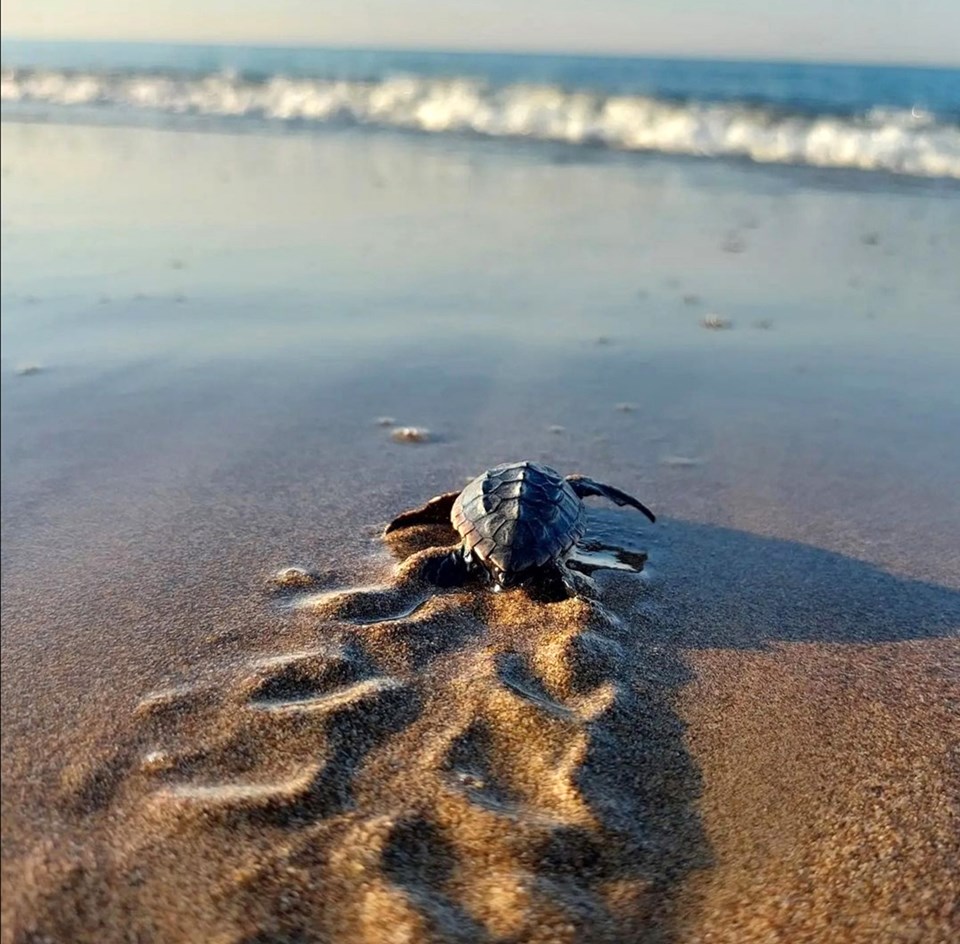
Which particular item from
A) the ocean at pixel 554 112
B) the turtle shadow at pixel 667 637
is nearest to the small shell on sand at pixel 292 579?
the turtle shadow at pixel 667 637

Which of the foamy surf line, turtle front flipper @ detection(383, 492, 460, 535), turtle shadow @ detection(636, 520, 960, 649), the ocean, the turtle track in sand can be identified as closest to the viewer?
the turtle track in sand

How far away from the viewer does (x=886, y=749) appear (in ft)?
7.78

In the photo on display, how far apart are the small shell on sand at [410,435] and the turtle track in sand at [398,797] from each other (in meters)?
1.57

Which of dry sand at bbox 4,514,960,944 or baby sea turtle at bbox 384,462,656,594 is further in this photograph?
baby sea turtle at bbox 384,462,656,594

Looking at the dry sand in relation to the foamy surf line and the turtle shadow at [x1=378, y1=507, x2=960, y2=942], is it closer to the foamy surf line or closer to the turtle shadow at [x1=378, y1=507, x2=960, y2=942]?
the turtle shadow at [x1=378, y1=507, x2=960, y2=942]

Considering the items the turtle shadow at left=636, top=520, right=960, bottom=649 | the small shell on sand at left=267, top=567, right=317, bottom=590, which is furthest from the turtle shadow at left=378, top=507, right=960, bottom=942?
the small shell on sand at left=267, top=567, right=317, bottom=590

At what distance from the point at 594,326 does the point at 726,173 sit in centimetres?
702

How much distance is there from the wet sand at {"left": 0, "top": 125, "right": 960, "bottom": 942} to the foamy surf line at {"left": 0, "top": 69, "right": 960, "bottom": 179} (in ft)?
24.1

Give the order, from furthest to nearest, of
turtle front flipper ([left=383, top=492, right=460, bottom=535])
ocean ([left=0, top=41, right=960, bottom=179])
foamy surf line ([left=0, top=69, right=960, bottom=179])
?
ocean ([left=0, top=41, right=960, bottom=179]) → foamy surf line ([left=0, top=69, right=960, bottom=179]) → turtle front flipper ([left=383, top=492, right=460, bottom=535])

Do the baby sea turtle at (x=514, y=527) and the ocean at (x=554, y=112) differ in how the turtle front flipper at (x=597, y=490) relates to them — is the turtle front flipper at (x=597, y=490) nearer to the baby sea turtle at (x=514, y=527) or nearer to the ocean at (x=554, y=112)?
the baby sea turtle at (x=514, y=527)

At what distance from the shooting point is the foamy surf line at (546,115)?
13352mm

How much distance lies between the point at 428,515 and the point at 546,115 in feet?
48.0

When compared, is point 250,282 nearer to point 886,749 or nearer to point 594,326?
point 594,326

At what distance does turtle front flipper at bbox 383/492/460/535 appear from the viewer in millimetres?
3396
